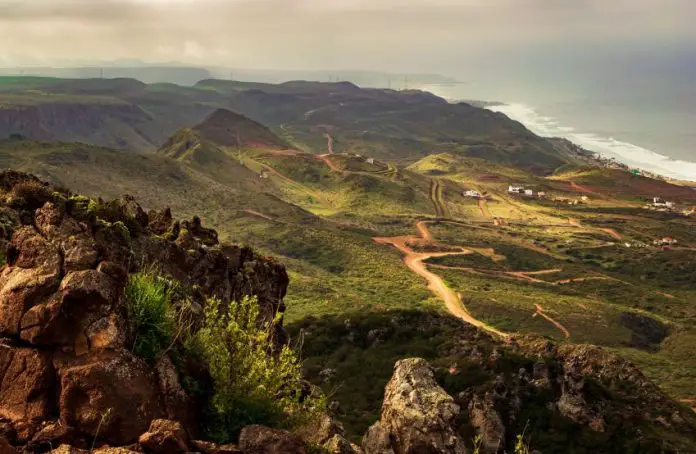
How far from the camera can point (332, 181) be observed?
15188cm

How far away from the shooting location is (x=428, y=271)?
8356 centimetres

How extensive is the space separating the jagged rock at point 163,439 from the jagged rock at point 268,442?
113 cm

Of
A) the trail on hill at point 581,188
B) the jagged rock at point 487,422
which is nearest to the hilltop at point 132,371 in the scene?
the jagged rock at point 487,422

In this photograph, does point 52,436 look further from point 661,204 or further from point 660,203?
point 660,203

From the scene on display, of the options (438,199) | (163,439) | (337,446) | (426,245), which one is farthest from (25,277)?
(438,199)

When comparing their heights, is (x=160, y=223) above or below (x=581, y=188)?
above

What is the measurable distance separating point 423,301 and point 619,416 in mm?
41297

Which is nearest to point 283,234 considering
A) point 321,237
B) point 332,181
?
point 321,237

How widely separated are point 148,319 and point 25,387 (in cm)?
182

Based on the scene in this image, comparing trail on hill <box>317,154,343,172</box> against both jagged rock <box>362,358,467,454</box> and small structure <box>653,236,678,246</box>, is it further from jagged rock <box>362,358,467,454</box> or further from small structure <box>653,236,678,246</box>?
jagged rock <box>362,358,467,454</box>

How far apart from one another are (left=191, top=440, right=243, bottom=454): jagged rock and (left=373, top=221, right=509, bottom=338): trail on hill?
1672 inches

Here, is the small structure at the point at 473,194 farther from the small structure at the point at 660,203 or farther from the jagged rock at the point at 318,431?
the jagged rock at the point at 318,431

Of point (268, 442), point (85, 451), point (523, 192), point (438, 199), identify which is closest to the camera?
point (85, 451)

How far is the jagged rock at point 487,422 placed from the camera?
74.3 ft
